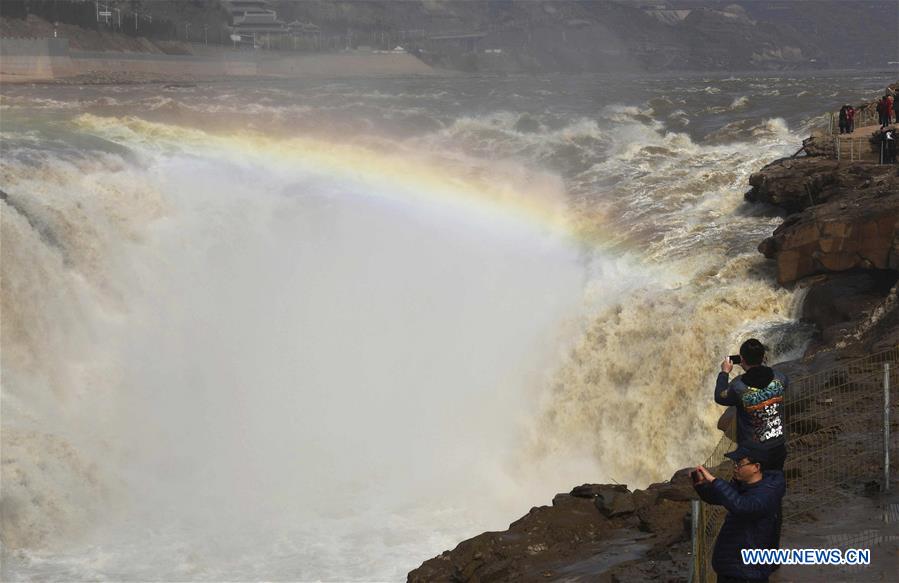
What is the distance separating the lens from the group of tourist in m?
6.36

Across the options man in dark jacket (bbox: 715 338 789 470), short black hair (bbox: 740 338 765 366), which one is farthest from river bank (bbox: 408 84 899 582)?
short black hair (bbox: 740 338 765 366)

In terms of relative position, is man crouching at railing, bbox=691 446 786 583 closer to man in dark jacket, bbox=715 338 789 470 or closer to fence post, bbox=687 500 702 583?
man in dark jacket, bbox=715 338 789 470

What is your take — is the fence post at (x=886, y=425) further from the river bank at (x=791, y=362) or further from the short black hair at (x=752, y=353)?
the short black hair at (x=752, y=353)

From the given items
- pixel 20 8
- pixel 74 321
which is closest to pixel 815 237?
pixel 74 321

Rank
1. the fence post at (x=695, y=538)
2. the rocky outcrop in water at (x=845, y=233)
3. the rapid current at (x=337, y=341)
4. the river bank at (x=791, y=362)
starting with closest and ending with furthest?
1. the fence post at (x=695, y=538)
2. the river bank at (x=791, y=362)
3. the rapid current at (x=337, y=341)
4. the rocky outcrop in water at (x=845, y=233)

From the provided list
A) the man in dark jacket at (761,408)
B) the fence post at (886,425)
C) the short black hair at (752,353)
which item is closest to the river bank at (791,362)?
the fence post at (886,425)

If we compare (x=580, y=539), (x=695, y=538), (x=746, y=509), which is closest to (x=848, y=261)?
(x=580, y=539)

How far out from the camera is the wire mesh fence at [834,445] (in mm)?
9367

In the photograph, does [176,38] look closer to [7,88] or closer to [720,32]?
[7,88]

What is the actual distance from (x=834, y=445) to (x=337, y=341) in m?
14.5

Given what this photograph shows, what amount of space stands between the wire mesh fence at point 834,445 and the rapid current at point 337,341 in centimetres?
462

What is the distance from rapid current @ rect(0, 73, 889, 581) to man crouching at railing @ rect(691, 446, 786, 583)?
375 inches

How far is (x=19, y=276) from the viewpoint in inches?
867

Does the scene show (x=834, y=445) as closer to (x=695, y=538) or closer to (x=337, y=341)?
(x=695, y=538)
